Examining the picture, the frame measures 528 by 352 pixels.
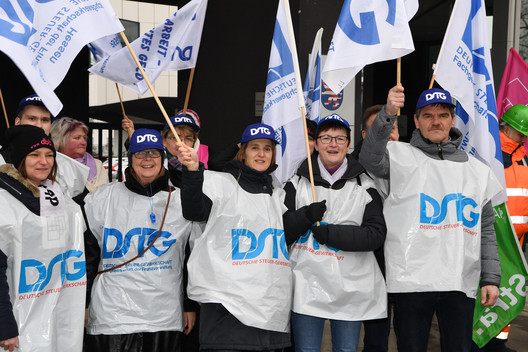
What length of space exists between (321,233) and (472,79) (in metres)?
1.71

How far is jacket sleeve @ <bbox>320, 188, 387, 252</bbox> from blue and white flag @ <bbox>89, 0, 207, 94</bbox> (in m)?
1.84

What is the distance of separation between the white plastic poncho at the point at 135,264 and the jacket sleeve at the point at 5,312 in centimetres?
68

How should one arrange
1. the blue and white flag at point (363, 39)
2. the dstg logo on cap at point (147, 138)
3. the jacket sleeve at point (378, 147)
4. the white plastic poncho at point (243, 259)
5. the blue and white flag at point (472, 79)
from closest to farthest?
1. the white plastic poncho at point (243, 259)
2. the jacket sleeve at point (378, 147)
3. the dstg logo on cap at point (147, 138)
4. the blue and white flag at point (363, 39)
5. the blue and white flag at point (472, 79)

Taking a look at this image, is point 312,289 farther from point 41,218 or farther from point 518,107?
point 518,107

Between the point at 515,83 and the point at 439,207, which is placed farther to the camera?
the point at 515,83

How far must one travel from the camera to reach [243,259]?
12.4 ft

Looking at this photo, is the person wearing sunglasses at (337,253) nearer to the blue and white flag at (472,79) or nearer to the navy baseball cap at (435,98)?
the navy baseball cap at (435,98)

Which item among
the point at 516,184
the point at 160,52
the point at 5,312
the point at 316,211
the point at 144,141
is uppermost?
the point at 160,52

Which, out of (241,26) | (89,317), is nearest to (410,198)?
(89,317)

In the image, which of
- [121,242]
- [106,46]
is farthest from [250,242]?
[106,46]

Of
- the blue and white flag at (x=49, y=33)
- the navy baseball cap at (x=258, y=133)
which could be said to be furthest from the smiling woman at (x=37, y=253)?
the navy baseball cap at (x=258, y=133)

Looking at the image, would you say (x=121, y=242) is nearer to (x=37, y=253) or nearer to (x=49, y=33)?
(x=37, y=253)

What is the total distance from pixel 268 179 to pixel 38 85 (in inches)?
55.1

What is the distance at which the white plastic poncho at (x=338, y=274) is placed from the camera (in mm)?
3861
